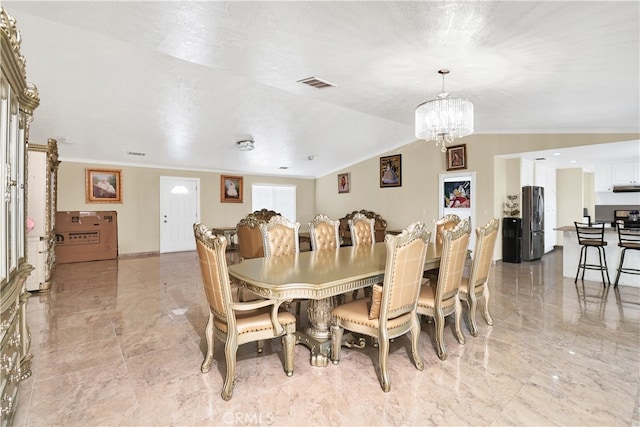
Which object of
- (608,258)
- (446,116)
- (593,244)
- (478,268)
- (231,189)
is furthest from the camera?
(231,189)

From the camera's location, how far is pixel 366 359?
8.14ft

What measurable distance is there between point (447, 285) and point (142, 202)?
24.3ft

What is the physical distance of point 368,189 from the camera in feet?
28.8

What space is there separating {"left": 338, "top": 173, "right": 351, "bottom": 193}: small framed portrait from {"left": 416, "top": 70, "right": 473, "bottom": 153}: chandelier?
5799 millimetres

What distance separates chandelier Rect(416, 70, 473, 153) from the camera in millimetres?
3271

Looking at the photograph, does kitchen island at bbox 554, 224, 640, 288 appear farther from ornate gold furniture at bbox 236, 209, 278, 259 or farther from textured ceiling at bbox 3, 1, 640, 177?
ornate gold furniture at bbox 236, 209, 278, 259

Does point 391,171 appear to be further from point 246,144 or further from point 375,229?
point 246,144

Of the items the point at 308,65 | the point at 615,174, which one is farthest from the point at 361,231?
the point at 615,174

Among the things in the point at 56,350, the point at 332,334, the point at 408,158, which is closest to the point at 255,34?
the point at 332,334

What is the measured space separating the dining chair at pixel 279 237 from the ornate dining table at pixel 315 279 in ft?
1.03

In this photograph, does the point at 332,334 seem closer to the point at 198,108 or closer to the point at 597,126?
the point at 198,108

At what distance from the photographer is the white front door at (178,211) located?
803cm

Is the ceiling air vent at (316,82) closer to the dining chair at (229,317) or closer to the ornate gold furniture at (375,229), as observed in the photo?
the dining chair at (229,317)

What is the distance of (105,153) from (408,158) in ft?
21.8
